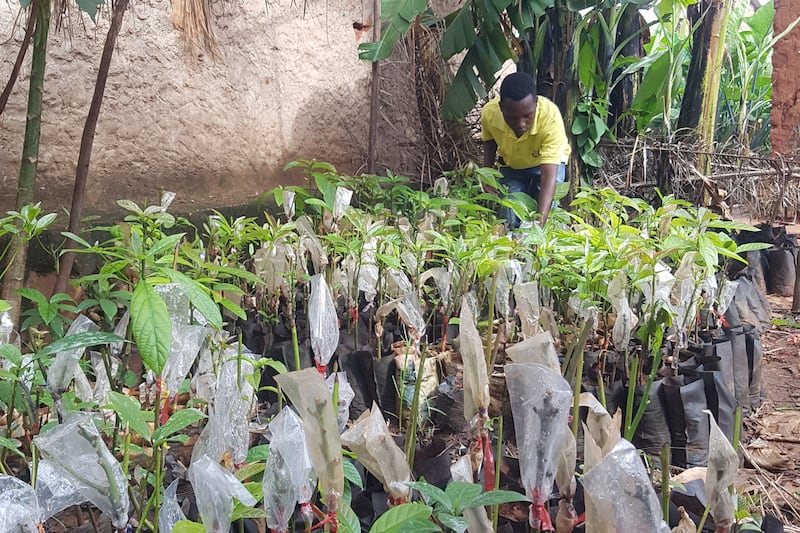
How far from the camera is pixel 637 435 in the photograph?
5.79 feet

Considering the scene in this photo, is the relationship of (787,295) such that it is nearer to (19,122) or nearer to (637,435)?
(637,435)

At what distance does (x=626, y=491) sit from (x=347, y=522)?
342mm

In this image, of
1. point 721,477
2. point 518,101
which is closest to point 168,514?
point 721,477

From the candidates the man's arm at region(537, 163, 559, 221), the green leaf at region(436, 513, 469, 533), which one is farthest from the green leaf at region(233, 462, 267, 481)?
the man's arm at region(537, 163, 559, 221)

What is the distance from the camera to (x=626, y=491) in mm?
723

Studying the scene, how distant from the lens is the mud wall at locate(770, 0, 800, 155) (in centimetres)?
654

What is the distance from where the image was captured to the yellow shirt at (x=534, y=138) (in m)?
3.48

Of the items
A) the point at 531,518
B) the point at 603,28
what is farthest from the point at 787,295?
the point at 531,518

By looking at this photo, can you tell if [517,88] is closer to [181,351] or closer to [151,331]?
[181,351]

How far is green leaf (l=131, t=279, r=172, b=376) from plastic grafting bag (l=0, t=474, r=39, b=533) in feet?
0.79

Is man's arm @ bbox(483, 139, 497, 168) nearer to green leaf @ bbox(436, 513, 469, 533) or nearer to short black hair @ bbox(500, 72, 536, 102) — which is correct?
short black hair @ bbox(500, 72, 536, 102)

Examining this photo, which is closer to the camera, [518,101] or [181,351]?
[181,351]

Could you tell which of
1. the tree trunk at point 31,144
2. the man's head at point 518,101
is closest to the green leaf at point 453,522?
the tree trunk at point 31,144

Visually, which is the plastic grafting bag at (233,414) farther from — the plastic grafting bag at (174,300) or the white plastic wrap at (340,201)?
the white plastic wrap at (340,201)
